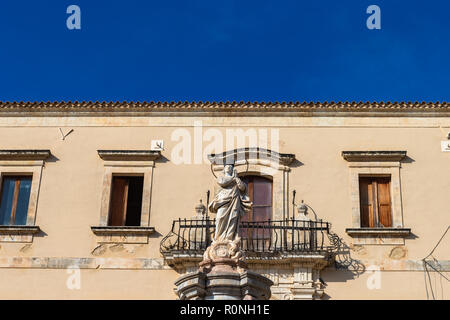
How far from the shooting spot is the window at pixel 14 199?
1800 centimetres

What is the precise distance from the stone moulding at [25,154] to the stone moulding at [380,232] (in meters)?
6.52

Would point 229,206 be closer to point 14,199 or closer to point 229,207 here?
point 229,207

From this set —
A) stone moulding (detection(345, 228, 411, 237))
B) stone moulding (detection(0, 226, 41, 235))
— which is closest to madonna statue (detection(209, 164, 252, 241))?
stone moulding (detection(345, 228, 411, 237))

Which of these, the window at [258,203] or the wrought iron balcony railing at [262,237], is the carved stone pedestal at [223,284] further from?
the window at [258,203]

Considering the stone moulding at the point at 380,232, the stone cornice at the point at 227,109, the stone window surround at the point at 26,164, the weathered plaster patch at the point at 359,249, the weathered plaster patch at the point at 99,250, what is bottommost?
the weathered plaster patch at the point at 99,250

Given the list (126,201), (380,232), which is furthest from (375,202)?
(126,201)

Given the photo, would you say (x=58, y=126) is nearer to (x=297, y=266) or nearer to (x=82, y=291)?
(x=82, y=291)

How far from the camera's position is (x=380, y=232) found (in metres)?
17.0

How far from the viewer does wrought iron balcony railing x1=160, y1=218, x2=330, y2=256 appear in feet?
54.6

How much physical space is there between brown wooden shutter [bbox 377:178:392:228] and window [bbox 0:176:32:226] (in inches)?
287

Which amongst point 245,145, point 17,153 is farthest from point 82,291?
point 245,145

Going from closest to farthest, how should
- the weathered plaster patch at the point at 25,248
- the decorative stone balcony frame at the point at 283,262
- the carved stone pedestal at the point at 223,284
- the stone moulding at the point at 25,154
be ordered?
the carved stone pedestal at the point at 223,284, the decorative stone balcony frame at the point at 283,262, the weathered plaster patch at the point at 25,248, the stone moulding at the point at 25,154

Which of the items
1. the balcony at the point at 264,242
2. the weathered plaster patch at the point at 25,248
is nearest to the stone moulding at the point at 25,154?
the weathered plaster patch at the point at 25,248
